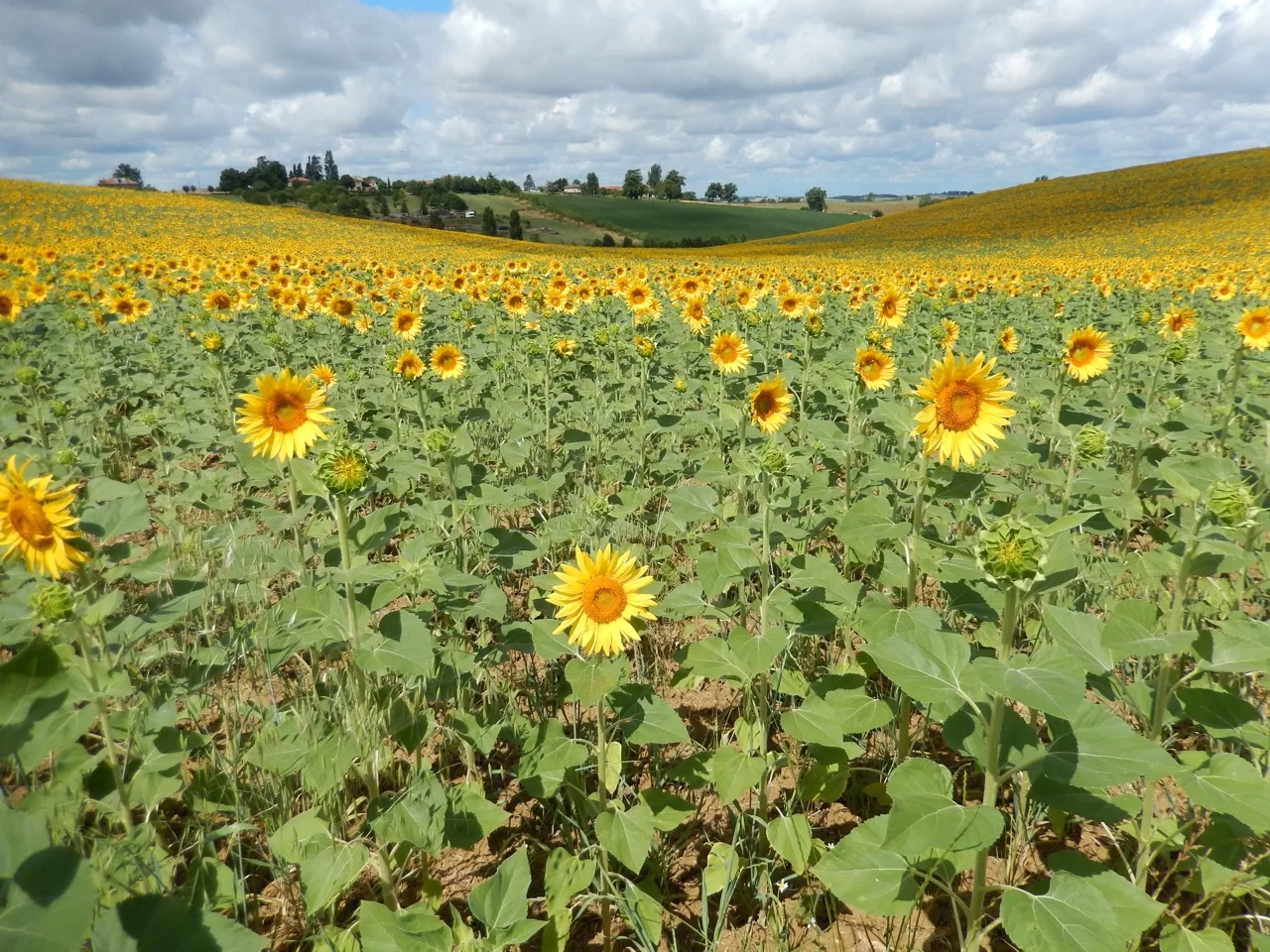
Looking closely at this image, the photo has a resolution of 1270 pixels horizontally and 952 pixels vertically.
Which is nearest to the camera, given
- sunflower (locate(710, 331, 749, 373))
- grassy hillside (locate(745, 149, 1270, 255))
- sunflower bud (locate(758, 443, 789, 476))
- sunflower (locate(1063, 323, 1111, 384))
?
sunflower bud (locate(758, 443, 789, 476))

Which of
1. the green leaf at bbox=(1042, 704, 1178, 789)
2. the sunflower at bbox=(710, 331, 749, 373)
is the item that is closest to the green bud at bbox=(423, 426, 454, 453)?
the green leaf at bbox=(1042, 704, 1178, 789)

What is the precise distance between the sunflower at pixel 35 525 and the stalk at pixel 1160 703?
3379 mm

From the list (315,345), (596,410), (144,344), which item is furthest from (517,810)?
(144,344)

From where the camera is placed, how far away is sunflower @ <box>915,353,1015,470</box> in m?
2.56

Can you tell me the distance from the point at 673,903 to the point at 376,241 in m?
33.6

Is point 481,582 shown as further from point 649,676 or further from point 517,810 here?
point 649,676

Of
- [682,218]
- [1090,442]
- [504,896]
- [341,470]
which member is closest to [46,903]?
[504,896]

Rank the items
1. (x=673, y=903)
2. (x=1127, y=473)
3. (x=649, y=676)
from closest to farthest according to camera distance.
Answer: (x=673, y=903), (x=649, y=676), (x=1127, y=473)

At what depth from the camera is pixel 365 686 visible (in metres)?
2.38

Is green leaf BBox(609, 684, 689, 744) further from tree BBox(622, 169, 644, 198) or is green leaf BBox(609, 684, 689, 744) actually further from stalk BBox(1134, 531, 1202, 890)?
tree BBox(622, 169, 644, 198)

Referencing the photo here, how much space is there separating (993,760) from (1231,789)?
681 millimetres

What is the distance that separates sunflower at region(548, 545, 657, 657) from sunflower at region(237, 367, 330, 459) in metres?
1.39

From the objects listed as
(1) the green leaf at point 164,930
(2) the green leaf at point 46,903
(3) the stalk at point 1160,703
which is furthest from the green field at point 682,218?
(2) the green leaf at point 46,903

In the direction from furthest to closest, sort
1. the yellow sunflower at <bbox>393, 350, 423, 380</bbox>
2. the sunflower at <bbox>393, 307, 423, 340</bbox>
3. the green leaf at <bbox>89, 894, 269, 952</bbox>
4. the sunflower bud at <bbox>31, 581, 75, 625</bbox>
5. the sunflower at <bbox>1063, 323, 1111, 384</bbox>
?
1. the sunflower at <bbox>393, 307, 423, 340</bbox>
2. the yellow sunflower at <bbox>393, 350, 423, 380</bbox>
3. the sunflower at <bbox>1063, 323, 1111, 384</bbox>
4. the sunflower bud at <bbox>31, 581, 75, 625</bbox>
5. the green leaf at <bbox>89, 894, 269, 952</bbox>
